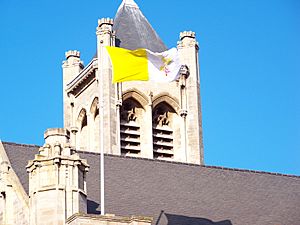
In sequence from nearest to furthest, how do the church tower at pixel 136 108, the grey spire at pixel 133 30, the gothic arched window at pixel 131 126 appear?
the gothic arched window at pixel 131 126
the church tower at pixel 136 108
the grey spire at pixel 133 30

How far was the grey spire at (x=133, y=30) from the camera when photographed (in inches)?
2942

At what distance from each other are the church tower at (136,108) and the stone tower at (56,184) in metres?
23.1

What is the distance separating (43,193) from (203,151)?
1094 inches

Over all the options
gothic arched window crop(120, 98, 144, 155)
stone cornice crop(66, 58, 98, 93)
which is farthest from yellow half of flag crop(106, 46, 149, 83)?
stone cornice crop(66, 58, 98, 93)

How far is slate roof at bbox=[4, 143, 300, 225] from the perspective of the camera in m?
49.2

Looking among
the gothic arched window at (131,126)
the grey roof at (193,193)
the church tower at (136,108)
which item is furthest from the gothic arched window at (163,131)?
the grey roof at (193,193)

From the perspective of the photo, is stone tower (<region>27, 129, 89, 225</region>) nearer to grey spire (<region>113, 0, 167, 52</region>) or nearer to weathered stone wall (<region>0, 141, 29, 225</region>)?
weathered stone wall (<region>0, 141, 29, 225</region>)

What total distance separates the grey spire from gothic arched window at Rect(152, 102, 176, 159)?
311 centimetres

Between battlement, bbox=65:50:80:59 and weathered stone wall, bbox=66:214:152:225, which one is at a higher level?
battlement, bbox=65:50:80:59

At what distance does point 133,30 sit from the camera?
3012 inches

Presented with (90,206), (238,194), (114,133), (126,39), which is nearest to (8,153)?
(90,206)

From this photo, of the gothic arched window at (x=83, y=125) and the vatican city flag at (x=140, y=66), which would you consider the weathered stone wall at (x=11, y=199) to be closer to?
the vatican city flag at (x=140, y=66)

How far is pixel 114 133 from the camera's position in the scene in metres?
69.8

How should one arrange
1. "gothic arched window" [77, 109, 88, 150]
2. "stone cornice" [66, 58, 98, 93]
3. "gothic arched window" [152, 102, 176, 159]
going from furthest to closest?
"gothic arched window" [77, 109, 88, 150]
"stone cornice" [66, 58, 98, 93]
"gothic arched window" [152, 102, 176, 159]
